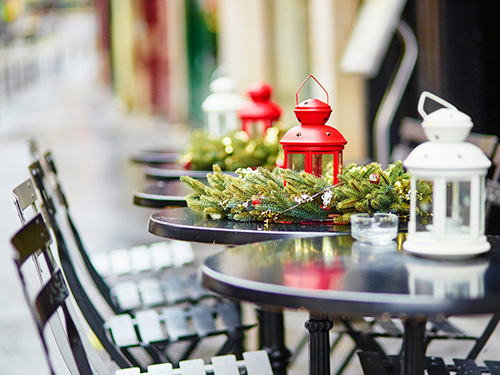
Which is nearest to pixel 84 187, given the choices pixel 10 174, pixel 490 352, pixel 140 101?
pixel 10 174

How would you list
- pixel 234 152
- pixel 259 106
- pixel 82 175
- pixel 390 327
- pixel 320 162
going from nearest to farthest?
pixel 320 162, pixel 390 327, pixel 234 152, pixel 259 106, pixel 82 175

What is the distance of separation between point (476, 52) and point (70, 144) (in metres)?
9.94

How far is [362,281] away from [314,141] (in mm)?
639

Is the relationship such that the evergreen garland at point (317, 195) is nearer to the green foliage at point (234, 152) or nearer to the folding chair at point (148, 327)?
the folding chair at point (148, 327)

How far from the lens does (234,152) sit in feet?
8.89

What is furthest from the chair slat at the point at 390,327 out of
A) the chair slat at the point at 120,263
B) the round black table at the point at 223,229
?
the chair slat at the point at 120,263

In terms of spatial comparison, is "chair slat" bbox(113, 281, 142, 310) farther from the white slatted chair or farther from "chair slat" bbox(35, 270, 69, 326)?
"chair slat" bbox(35, 270, 69, 326)

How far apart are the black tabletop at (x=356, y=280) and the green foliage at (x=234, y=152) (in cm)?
127

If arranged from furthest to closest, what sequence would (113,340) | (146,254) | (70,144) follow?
(70,144)
(146,254)
(113,340)

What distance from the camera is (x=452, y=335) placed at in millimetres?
2145

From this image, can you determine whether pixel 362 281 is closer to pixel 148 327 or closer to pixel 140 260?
pixel 148 327

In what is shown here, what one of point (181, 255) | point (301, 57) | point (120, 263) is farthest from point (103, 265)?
point (301, 57)

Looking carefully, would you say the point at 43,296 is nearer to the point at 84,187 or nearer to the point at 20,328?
the point at 20,328

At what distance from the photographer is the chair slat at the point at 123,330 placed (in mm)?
2027
